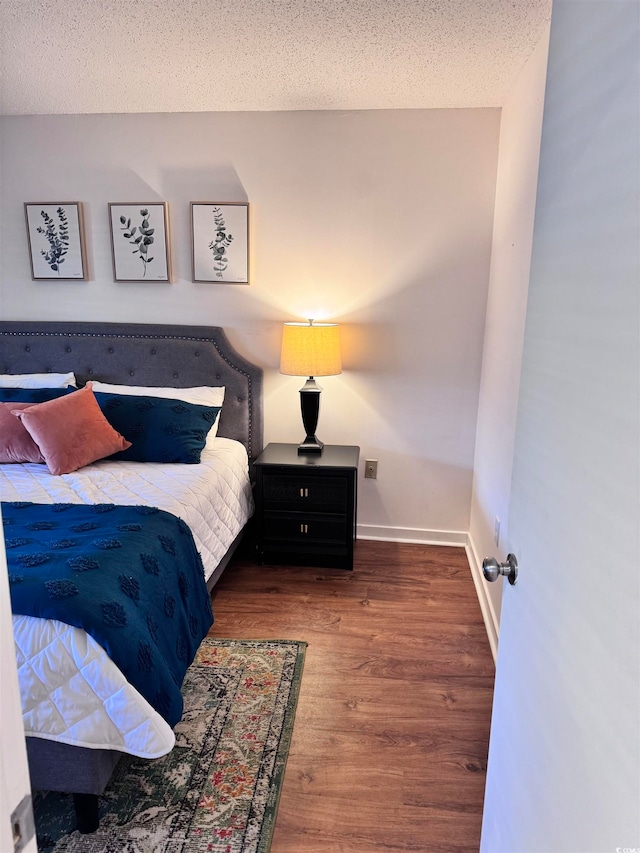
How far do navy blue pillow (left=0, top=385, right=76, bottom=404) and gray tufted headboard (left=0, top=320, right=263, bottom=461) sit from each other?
0.96ft

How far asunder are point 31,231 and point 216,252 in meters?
1.10

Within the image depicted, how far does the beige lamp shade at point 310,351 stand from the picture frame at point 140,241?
2.86 ft

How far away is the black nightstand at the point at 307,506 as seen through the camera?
289 centimetres

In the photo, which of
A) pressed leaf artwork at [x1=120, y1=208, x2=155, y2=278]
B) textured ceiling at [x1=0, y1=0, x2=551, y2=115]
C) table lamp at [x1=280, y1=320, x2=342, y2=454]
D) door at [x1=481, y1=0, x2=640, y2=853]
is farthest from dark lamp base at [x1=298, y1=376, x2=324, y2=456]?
door at [x1=481, y1=0, x2=640, y2=853]

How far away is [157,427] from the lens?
2.77 meters

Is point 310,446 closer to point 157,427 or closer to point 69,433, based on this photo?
point 157,427

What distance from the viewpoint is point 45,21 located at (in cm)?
210

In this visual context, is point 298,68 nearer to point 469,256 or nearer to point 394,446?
point 469,256

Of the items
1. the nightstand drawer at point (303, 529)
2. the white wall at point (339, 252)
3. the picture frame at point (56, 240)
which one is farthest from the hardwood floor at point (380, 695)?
the picture frame at point (56, 240)

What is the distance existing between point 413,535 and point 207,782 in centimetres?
193

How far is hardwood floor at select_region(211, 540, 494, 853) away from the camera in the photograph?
5.12 feet

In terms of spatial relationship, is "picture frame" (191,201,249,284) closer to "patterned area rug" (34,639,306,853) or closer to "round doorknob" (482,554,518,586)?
"patterned area rug" (34,639,306,853)

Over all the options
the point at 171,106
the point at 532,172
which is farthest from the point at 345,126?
the point at 532,172

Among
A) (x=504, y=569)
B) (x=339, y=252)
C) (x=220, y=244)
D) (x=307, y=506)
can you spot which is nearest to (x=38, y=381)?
(x=220, y=244)
